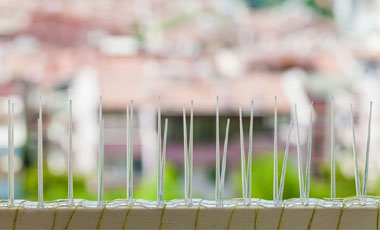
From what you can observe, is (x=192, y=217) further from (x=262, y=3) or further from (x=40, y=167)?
(x=262, y=3)

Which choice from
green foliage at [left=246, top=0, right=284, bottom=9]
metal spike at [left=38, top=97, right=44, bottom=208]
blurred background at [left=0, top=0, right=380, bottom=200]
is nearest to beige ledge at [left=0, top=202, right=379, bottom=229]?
metal spike at [left=38, top=97, right=44, bottom=208]

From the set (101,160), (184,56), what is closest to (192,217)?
(101,160)

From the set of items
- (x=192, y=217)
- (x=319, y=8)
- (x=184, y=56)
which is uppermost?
(x=319, y=8)

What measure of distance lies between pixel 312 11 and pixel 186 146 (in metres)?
2.70

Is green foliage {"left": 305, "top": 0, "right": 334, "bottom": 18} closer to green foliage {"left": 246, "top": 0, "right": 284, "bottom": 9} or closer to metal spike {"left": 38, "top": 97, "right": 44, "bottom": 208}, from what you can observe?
green foliage {"left": 246, "top": 0, "right": 284, "bottom": 9}

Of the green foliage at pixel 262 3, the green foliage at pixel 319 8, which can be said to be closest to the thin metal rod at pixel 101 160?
the green foliage at pixel 262 3

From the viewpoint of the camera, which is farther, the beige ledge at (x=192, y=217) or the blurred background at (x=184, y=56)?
the blurred background at (x=184, y=56)

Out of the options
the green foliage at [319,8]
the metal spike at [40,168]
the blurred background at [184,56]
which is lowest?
the metal spike at [40,168]

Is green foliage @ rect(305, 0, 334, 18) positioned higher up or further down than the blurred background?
higher up

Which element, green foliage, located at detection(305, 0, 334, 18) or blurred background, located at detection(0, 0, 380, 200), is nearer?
blurred background, located at detection(0, 0, 380, 200)

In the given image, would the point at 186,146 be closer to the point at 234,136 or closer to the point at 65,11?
the point at 234,136

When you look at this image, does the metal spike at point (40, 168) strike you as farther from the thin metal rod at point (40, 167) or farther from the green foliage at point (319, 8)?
the green foliage at point (319, 8)

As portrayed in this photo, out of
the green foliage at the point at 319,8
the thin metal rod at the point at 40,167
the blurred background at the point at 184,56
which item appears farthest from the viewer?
the green foliage at the point at 319,8

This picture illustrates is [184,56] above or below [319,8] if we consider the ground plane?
below
